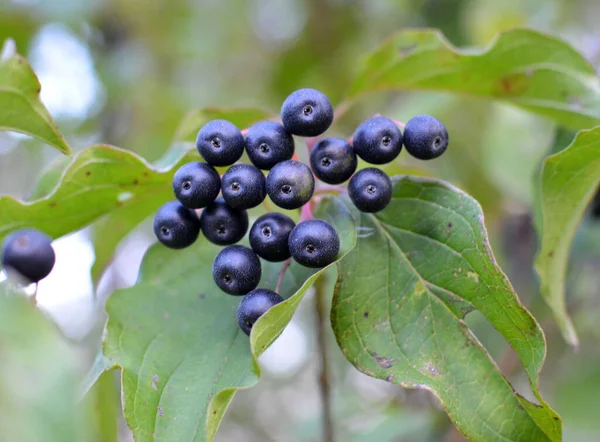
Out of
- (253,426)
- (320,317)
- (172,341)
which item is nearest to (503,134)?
(320,317)

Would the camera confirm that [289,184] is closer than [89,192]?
Yes

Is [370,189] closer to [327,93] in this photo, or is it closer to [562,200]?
[562,200]

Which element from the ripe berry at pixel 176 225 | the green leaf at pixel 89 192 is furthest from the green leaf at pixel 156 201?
the ripe berry at pixel 176 225

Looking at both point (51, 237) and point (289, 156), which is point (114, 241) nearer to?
point (51, 237)

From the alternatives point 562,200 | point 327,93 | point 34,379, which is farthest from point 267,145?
point 327,93

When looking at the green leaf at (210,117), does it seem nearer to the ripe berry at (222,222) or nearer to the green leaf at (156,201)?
the green leaf at (156,201)

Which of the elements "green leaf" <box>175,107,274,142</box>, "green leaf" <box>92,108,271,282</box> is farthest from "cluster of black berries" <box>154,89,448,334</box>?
"green leaf" <box>175,107,274,142</box>
